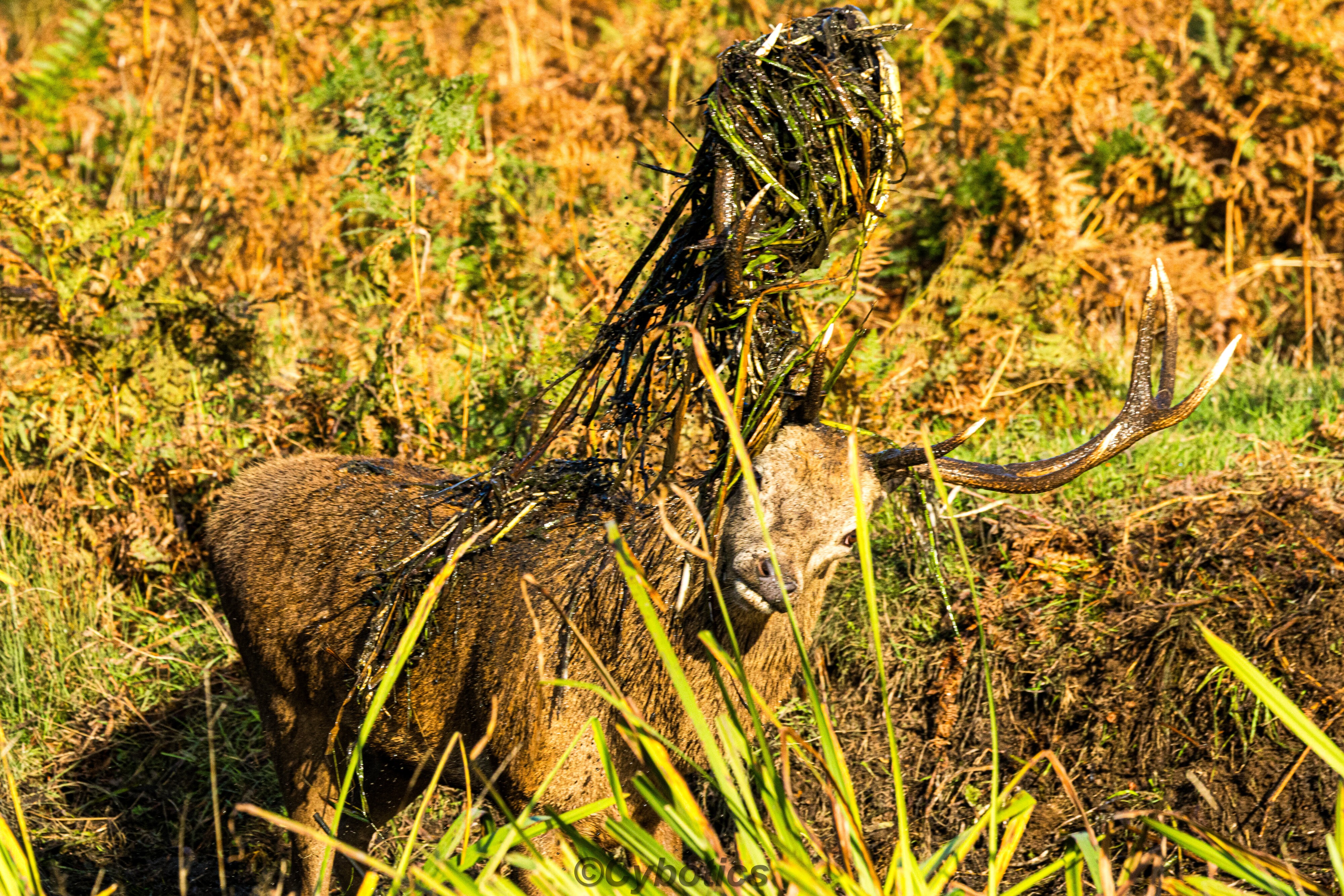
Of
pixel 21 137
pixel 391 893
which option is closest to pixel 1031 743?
pixel 391 893

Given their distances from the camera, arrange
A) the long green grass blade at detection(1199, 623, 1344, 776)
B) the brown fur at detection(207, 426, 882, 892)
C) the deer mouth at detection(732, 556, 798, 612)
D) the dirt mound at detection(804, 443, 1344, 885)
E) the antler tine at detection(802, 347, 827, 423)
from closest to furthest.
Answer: the long green grass blade at detection(1199, 623, 1344, 776) → the deer mouth at detection(732, 556, 798, 612) → the antler tine at detection(802, 347, 827, 423) → the brown fur at detection(207, 426, 882, 892) → the dirt mound at detection(804, 443, 1344, 885)

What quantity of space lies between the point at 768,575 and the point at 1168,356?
57.0 inches

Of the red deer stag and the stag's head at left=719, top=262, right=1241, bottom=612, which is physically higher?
the stag's head at left=719, top=262, right=1241, bottom=612

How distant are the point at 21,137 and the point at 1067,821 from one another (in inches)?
335

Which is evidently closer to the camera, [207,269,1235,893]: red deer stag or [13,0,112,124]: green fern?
[207,269,1235,893]: red deer stag

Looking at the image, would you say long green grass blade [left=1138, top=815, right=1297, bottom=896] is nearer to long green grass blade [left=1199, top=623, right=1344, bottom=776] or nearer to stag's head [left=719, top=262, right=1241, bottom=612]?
long green grass blade [left=1199, top=623, right=1344, bottom=776]

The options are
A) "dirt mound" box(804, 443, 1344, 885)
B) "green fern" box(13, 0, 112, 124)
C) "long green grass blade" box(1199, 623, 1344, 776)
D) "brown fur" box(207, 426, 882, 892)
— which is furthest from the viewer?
"green fern" box(13, 0, 112, 124)

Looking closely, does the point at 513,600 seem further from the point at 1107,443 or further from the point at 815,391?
the point at 1107,443

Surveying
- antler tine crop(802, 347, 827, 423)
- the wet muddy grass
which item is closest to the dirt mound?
the wet muddy grass

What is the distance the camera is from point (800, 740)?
2.90 meters

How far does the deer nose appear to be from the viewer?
3281 mm

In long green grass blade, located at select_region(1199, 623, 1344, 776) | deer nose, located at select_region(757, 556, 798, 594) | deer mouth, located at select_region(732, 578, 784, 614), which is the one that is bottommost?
deer mouth, located at select_region(732, 578, 784, 614)

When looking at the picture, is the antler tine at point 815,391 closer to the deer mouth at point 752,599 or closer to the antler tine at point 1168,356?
the deer mouth at point 752,599

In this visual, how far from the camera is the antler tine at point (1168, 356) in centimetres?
363
